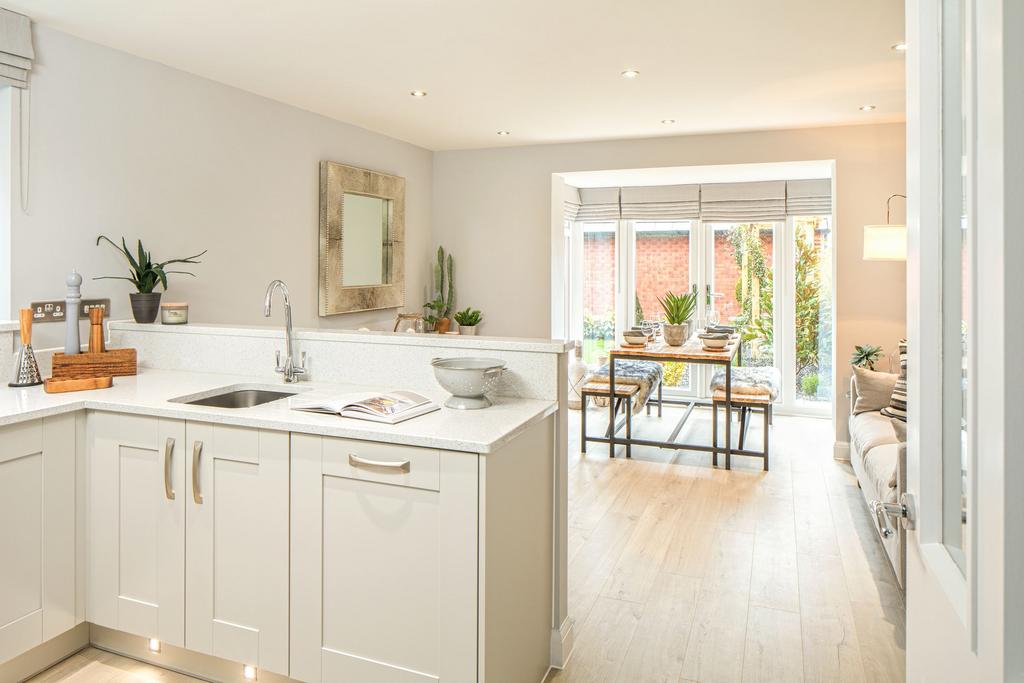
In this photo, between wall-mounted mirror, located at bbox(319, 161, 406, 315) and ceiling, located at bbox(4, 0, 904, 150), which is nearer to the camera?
ceiling, located at bbox(4, 0, 904, 150)

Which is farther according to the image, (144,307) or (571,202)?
(571,202)

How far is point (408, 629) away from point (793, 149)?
15.6ft

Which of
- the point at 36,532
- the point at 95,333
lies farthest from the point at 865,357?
the point at 36,532

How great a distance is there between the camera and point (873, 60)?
359cm

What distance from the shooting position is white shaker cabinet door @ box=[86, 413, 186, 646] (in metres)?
2.20

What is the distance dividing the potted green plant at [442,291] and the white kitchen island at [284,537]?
3.69 m

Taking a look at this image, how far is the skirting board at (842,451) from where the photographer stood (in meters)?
4.95

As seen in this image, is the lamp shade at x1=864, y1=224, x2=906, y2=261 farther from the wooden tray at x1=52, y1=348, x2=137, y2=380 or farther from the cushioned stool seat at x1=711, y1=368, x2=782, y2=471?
the wooden tray at x1=52, y1=348, x2=137, y2=380

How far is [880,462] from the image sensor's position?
3.26 m

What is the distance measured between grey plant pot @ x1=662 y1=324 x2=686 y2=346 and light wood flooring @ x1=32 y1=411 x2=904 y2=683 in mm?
984

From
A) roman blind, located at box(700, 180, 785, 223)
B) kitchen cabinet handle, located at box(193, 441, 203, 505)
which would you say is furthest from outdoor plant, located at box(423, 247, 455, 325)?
kitchen cabinet handle, located at box(193, 441, 203, 505)

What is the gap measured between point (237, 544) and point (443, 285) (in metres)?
4.41

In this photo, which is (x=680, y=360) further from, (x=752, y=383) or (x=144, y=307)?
(x=144, y=307)

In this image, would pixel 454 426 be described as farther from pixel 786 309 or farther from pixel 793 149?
pixel 786 309
